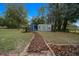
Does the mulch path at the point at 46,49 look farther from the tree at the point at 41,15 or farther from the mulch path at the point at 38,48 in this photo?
the tree at the point at 41,15

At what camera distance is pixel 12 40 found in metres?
4.06

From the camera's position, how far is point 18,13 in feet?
13.5

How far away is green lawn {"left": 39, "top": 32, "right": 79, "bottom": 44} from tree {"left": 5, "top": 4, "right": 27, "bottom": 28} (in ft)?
1.31

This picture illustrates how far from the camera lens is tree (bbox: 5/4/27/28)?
4.09 metres

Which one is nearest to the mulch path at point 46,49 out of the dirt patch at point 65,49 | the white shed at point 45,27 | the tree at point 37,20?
the dirt patch at point 65,49

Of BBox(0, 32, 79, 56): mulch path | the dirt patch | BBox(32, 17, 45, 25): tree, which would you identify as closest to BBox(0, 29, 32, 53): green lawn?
BBox(0, 32, 79, 56): mulch path

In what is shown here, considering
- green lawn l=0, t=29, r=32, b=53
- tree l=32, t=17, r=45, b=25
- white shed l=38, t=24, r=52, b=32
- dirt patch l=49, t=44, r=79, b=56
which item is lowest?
dirt patch l=49, t=44, r=79, b=56

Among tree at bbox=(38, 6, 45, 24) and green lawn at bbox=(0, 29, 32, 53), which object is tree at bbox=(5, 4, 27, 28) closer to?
green lawn at bbox=(0, 29, 32, 53)

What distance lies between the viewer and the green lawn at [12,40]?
→ 404 cm

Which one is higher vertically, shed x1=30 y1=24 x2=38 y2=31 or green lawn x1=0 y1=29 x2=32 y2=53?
shed x1=30 y1=24 x2=38 y2=31

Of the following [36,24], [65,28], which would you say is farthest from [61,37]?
[36,24]

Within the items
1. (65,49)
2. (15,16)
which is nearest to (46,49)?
(65,49)

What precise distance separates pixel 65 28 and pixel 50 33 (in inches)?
9.5

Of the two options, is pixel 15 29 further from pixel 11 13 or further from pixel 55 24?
pixel 55 24
